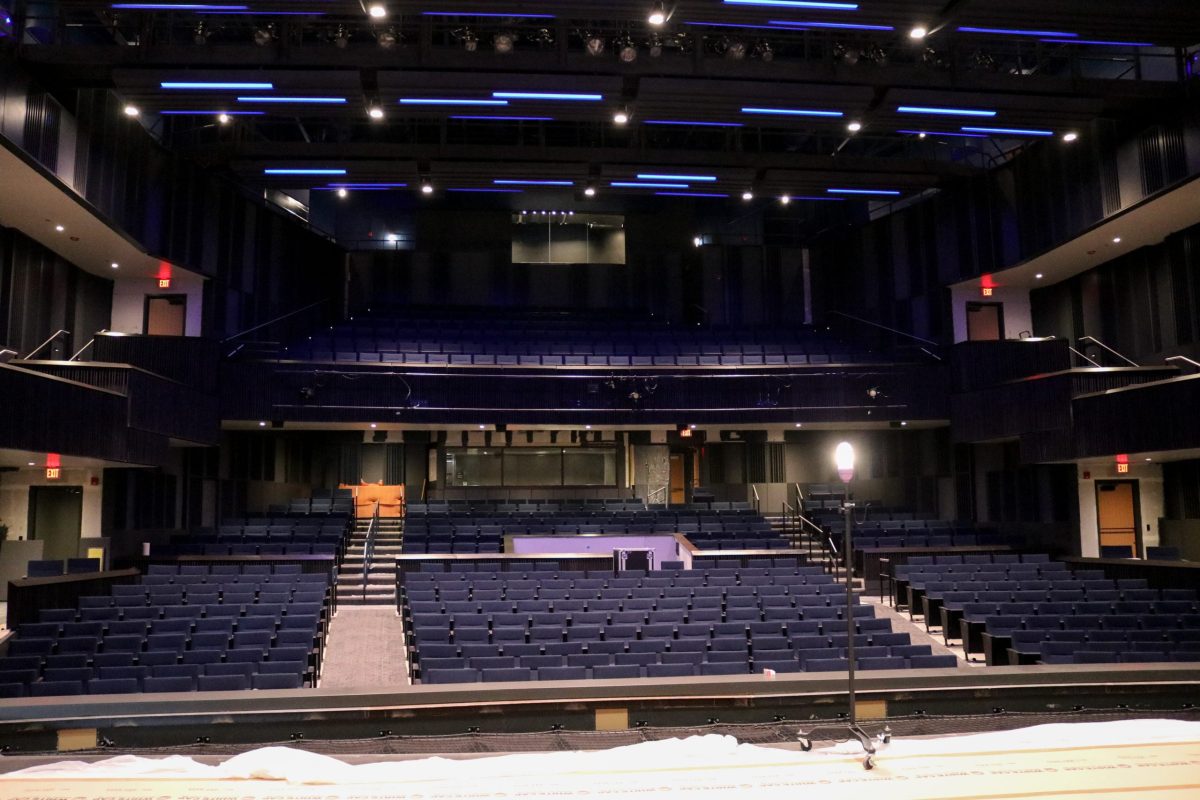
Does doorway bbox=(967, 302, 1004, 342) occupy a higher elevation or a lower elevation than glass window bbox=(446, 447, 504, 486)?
higher

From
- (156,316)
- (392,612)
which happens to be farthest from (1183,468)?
(156,316)

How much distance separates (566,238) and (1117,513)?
48.6 feet

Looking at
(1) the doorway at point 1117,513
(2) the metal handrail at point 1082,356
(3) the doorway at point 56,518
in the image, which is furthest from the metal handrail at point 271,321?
(1) the doorway at point 1117,513

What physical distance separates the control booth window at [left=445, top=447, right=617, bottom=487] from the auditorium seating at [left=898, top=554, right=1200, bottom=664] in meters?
9.37

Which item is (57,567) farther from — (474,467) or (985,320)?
(985,320)

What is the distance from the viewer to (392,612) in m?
12.5

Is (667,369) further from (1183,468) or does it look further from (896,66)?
(1183,468)

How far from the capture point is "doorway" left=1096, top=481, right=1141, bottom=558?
1566cm

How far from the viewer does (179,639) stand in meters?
8.96

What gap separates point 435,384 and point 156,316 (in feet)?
18.8

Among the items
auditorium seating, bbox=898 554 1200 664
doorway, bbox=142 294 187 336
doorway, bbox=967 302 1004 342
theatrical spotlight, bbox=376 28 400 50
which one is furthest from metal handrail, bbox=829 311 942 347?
doorway, bbox=142 294 187 336

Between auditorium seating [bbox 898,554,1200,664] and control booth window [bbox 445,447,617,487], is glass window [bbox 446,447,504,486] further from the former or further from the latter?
auditorium seating [bbox 898,554,1200,664]

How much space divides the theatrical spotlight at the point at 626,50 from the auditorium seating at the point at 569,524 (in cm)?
798

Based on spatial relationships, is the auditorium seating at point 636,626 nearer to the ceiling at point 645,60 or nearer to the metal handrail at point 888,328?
the ceiling at point 645,60
